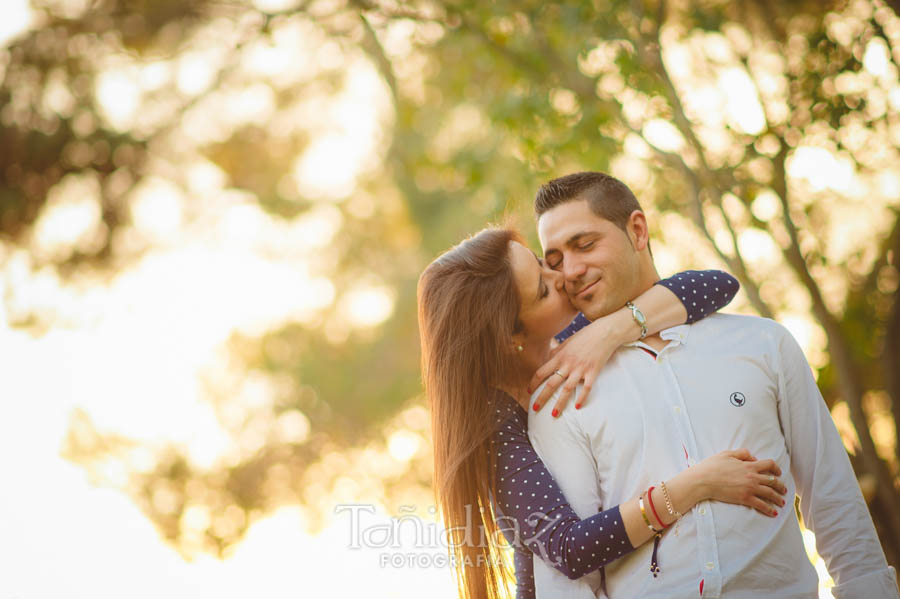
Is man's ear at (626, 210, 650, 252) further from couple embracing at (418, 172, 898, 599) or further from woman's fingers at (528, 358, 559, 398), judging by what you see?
woman's fingers at (528, 358, 559, 398)

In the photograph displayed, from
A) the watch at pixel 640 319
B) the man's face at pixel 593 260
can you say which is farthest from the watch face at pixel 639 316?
the man's face at pixel 593 260

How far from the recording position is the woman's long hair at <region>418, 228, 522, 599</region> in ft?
7.72

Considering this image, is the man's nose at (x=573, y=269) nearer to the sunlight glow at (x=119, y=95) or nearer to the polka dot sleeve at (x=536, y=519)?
the polka dot sleeve at (x=536, y=519)

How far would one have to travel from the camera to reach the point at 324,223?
13156 mm

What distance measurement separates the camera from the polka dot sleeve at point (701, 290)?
2432 mm

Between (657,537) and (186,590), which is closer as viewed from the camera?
(657,537)

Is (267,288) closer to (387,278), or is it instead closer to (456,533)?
(387,278)

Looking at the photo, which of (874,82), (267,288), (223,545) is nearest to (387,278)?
(267,288)

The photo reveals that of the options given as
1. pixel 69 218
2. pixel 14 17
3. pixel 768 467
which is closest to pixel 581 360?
A: pixel 768 467

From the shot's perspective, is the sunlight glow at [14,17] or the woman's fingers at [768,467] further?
the sunlight glow at [14,17]

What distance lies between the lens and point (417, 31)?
202 inches

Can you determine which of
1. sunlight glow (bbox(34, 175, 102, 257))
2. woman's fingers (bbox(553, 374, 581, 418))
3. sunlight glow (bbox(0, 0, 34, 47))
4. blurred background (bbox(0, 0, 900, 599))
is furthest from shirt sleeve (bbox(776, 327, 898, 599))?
sunlight glow (bbox(34, 175, 102, 257))

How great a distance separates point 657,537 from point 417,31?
3.89 metres

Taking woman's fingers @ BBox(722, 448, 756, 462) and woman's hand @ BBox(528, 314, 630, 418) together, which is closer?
woman's fingers @ BBox(722, 448, 756, 462)
